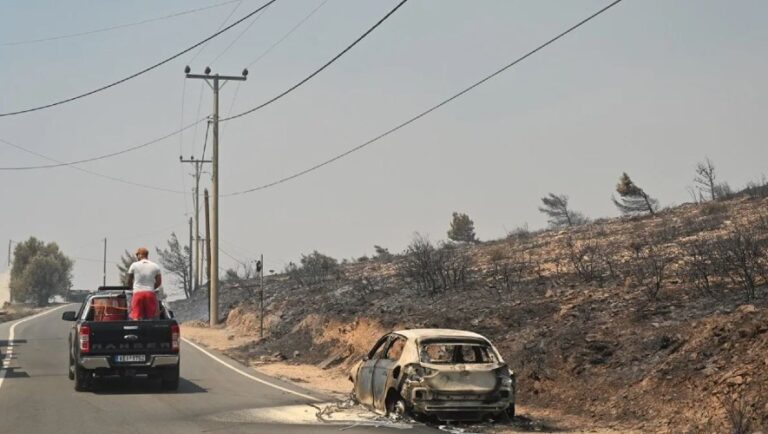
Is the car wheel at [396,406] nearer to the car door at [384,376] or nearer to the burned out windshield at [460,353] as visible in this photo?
the car door at [384,376]

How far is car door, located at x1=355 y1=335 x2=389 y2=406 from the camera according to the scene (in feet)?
45.0

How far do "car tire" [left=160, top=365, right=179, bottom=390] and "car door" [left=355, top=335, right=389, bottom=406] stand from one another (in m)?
4.19

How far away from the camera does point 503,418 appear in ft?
41.0

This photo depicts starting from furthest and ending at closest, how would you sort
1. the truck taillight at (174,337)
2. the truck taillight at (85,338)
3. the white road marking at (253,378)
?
the white road marking at (253,378), the truck taillight at (174,337), the truck taillight at (85,338)

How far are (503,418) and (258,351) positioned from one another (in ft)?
59.5

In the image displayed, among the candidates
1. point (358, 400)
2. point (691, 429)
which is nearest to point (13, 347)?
point (358, 400)

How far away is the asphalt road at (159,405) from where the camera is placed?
11.7m

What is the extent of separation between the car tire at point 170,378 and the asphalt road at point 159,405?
0.23 meters

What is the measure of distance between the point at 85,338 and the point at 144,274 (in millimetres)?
1592

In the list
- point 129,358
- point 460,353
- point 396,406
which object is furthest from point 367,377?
point 129,358

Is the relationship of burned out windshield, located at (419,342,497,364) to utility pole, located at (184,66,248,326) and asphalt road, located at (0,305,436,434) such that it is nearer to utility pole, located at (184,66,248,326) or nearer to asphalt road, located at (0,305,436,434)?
asphalt road, located at (0,305,436,434)

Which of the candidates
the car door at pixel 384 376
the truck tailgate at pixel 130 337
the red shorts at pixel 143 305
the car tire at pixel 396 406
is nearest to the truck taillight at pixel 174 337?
the truck tailgate at pixel 130 337

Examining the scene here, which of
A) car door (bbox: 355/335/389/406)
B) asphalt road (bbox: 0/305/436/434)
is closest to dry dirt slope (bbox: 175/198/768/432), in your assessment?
car door (bbox: 355/335/389/406)

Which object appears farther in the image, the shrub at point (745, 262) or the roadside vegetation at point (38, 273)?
the roadside vegetation at point (38, 273)
